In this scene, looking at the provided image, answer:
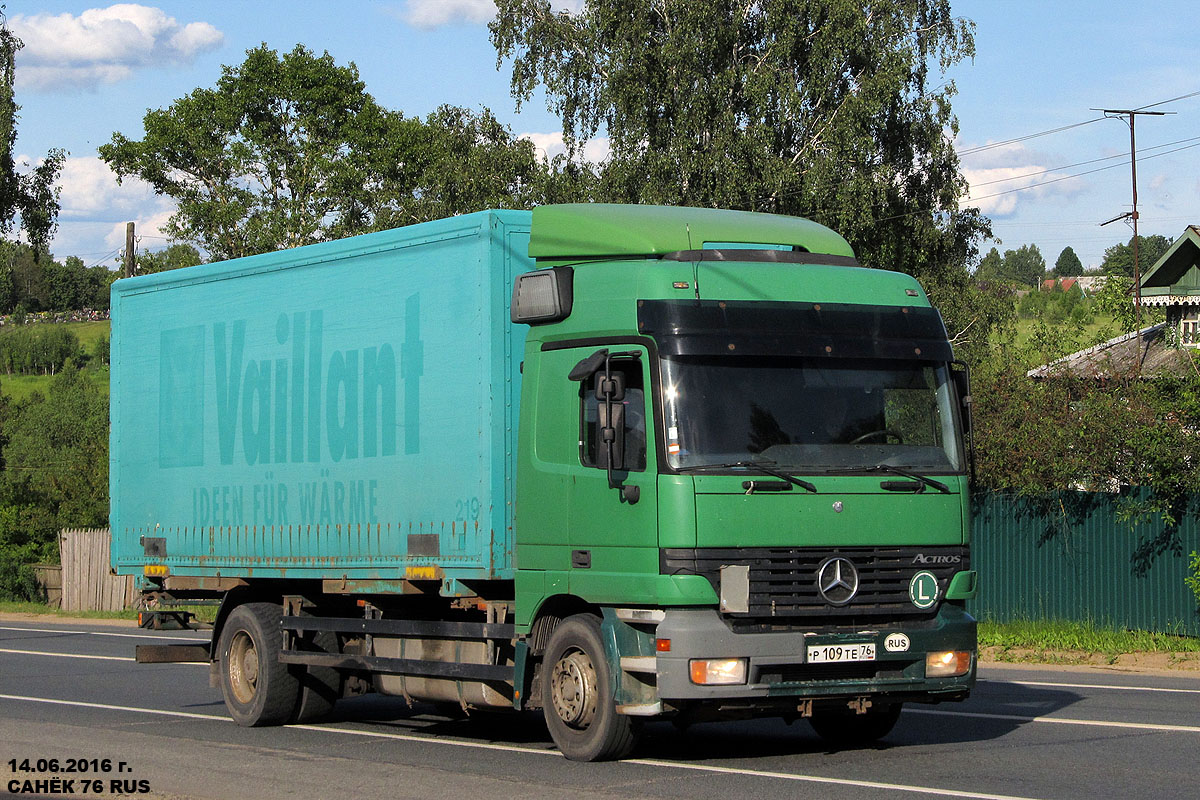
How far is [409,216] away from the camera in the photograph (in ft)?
141

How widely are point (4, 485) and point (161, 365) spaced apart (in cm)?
3206

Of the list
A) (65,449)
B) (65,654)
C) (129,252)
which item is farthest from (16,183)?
(65,449)

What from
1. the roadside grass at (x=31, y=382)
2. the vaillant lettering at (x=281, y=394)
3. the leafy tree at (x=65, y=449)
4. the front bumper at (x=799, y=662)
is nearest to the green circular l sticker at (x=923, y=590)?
the front bumper at (x=799, y=662)

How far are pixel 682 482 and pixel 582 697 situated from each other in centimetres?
166

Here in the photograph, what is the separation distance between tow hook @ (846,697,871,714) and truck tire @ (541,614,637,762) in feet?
4.49

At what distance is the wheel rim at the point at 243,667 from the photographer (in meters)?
12.8

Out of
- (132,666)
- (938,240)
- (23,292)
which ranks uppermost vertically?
(23,292)

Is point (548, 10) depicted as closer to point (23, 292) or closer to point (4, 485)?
point (4, 485)

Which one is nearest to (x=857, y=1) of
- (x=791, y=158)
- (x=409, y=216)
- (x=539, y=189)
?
(x=791, y=158)

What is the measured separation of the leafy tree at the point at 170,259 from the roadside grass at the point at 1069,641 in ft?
107

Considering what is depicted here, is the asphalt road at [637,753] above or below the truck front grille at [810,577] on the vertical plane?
below

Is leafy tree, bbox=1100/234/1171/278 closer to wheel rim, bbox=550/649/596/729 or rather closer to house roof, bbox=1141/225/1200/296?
house roof, bbox=1141/225/1200/296

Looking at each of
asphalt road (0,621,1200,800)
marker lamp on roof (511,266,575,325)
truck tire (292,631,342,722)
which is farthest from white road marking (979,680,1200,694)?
marker lamp on roof (511,266,575,325)

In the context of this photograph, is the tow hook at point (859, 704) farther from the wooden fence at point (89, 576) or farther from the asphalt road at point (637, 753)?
the wooden fence at point (89, 576)
